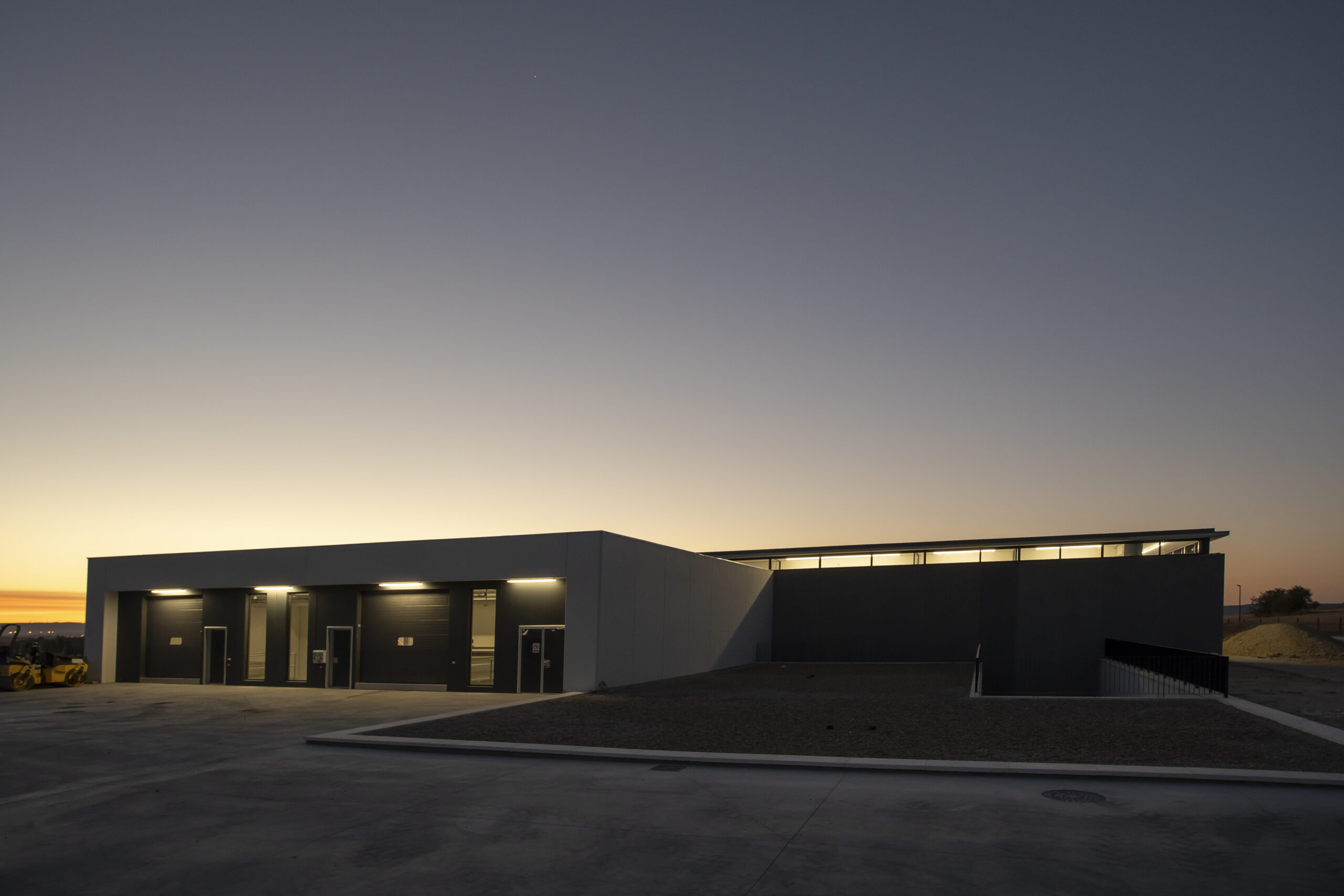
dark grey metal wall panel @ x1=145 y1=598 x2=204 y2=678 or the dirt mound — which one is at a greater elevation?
dark grey metal wall panel @ x1=145 y1=598 x2=204 y2=678

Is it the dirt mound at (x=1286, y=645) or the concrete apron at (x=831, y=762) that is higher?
the concrete apron at (x=831, y=762)

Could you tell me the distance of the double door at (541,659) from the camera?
27.0 m

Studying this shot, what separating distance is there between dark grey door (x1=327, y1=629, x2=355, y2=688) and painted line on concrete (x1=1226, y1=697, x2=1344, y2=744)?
81.2 feet

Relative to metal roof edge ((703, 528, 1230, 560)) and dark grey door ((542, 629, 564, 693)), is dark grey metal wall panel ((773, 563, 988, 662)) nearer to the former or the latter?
metal roof edge ((703, 528, 1230, 560))

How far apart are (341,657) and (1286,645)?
54968mm

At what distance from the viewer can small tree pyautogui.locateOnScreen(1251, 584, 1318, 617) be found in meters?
114

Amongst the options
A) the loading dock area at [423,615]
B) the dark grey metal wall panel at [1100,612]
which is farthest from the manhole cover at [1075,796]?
the dark grey metal wall panel at [1100,612]

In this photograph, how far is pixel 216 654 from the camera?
33.6 m

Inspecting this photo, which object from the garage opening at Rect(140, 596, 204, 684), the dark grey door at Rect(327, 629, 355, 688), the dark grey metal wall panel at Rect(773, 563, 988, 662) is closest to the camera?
the dark grey door at Rect(327, 629, 355, 688)

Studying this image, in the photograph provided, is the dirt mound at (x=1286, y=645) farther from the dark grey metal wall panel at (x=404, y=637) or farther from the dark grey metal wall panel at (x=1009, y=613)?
the dark grey metal wall panel at (x=404, y=637)

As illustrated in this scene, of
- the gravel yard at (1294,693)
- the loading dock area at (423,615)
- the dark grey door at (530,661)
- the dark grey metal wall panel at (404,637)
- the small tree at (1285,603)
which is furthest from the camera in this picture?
the small tree at (1285,603)

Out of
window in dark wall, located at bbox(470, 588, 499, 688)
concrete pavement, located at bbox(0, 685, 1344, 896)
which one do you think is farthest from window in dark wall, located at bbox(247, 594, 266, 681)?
concrete pavement, located at bbox(0, 685, 1344, 896)

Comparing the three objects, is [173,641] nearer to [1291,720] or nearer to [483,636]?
[483,636]

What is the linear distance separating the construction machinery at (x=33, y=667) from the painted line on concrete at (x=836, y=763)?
809 inches
